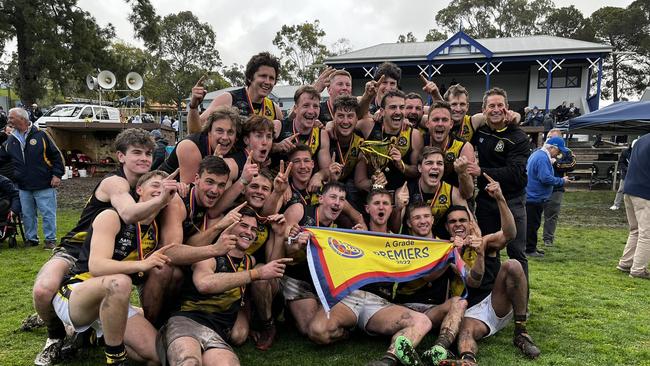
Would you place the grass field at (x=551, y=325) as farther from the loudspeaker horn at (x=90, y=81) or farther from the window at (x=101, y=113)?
the loudspeaker horn at (x=90, y=81)

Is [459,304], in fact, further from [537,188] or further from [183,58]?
[183,58]

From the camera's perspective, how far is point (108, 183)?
3.80 metres

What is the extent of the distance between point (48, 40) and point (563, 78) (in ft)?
103

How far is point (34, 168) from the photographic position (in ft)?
27.0

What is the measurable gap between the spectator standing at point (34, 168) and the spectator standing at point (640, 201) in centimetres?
1011

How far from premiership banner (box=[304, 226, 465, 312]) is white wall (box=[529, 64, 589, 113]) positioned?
2507 centimetres

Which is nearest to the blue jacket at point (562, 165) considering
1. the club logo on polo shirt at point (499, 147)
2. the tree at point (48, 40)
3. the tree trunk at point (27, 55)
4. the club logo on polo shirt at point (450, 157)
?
the club logo on polo shirt at point (499, 147)

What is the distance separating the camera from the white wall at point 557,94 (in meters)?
25.6

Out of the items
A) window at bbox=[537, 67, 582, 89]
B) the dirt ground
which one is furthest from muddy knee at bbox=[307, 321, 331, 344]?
window at bbox=[537, 67, 582, 89]

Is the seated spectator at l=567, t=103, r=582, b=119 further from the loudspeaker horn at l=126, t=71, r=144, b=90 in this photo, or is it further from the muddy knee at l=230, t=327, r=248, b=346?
the loudspeaker horn at l=126, t=71, r=144, b=90

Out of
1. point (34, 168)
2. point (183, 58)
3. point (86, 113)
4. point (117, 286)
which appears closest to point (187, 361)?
point (117, 286)

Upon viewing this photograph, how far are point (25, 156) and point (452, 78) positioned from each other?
24875 mm

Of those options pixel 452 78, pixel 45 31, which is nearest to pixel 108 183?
pixel 452 78

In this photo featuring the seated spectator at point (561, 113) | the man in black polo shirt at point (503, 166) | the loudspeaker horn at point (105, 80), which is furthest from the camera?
the loudspeaker horn at point (105, 80)
